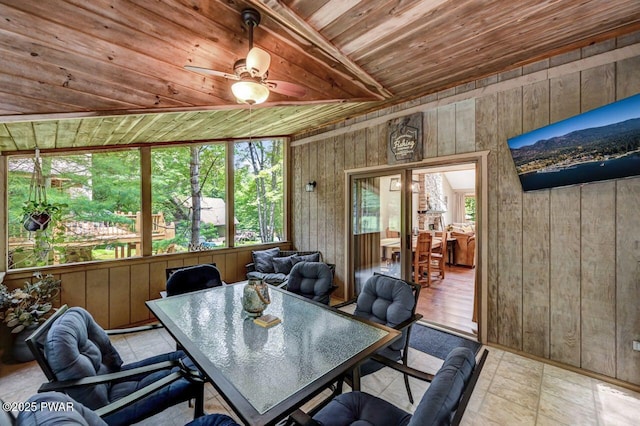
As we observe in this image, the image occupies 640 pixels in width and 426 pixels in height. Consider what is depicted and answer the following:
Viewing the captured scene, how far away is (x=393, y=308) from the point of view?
2.28 meters

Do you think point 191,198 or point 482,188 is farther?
point 191,198

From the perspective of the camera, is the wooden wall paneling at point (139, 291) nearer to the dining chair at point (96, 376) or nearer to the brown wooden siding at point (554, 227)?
the dining chair at point (96, 376)

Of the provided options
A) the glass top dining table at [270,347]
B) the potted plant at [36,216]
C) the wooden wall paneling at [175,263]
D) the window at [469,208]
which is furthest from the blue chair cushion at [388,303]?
the window at [469,208]

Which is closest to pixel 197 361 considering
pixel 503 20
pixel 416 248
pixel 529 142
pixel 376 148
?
pixel 503 20

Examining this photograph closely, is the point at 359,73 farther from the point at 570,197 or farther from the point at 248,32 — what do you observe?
the point at 570,197

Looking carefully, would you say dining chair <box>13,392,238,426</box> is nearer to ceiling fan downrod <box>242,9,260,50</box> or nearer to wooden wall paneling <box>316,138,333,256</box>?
ceiling fan downrod <box>242,9,260,50</box>

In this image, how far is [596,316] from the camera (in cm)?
253

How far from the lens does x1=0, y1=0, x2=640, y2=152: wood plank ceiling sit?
1875 millimetres

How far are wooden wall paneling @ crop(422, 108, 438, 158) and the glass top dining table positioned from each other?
8.16 feet

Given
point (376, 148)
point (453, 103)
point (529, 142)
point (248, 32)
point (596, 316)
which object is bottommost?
point (596, 316)

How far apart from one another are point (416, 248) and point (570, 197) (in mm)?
2795

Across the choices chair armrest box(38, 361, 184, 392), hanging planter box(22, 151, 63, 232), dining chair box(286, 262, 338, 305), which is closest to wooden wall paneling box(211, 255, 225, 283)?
dining chair box(286, 262, 338, 305)

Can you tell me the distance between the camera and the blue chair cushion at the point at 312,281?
298 cm

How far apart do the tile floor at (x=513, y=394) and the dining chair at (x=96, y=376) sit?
2.09 ft
